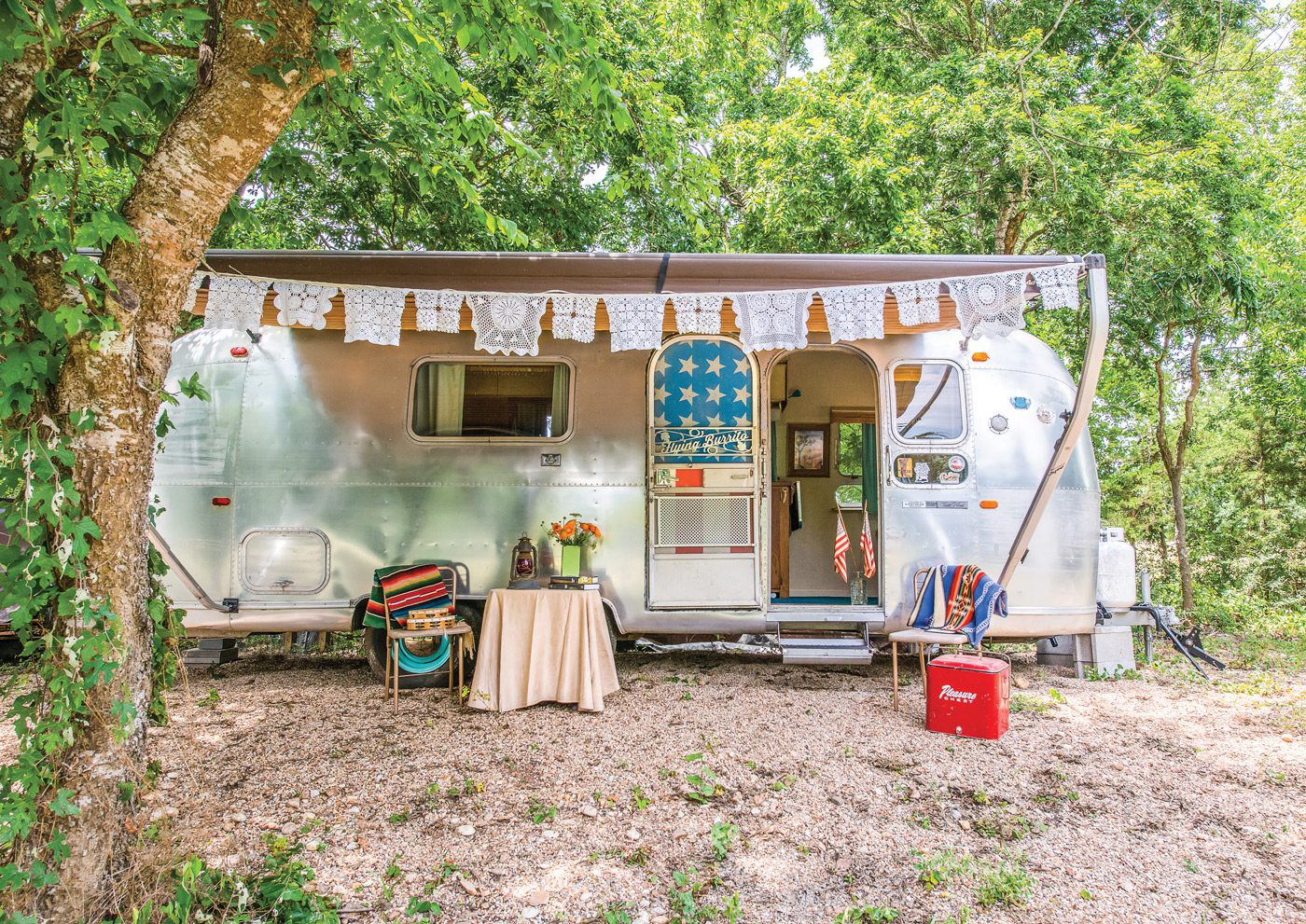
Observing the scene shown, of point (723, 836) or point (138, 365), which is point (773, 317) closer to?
point (723, 836)

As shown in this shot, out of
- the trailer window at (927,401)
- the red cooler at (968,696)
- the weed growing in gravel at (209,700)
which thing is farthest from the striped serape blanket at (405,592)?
the trailer window at (927,401)

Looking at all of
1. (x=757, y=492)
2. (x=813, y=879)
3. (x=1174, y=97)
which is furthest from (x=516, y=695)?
(x=1174, y=97)

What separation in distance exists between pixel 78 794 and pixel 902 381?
4803 millimetres

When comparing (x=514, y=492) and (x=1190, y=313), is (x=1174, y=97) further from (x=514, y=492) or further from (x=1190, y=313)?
(x=514, y=492)

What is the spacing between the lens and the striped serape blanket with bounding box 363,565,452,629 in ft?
15.6

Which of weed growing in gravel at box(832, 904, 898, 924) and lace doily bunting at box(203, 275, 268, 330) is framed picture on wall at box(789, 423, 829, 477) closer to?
lace doily bunting at box(203, 275, 268, 330)

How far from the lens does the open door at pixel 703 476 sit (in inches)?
206

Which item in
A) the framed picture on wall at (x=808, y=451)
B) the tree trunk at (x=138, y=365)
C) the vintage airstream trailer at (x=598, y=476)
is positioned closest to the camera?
the tree trunk at (x=138, y=365)

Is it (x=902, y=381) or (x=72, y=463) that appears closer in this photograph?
(x=72, y=463)

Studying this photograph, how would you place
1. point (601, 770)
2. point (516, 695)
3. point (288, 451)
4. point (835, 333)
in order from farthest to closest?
point (288, 451), point (516, 695), point (835, 333), point (601, 770)

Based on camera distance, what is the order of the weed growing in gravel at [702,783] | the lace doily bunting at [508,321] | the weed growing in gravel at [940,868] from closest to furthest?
the weed growing in gravel at [940,868]
the weed growing in gravel at [702,783]
the lace doily bunting at [508,321]

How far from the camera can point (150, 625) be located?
255 centimetres

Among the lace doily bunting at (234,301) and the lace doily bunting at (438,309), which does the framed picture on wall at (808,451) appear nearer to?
the lace doily bunting at (438,309)

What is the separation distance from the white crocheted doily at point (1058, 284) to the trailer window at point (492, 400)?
112 inches
